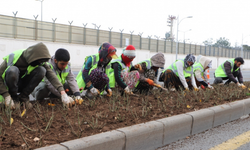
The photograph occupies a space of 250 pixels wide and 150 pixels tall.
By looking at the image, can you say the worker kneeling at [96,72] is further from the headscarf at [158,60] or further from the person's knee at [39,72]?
the headscarf at [158,60]

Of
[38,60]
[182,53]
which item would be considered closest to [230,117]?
[38,60]

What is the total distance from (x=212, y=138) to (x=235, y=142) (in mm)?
273

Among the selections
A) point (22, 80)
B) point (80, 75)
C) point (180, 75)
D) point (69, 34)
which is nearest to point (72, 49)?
point (69, 34)

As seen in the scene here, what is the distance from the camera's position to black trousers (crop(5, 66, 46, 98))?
3176 mm

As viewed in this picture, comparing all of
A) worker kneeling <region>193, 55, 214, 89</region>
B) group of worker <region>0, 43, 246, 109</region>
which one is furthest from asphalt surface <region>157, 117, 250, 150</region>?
worker kneeling <region>193, 55, 214, 89</region>

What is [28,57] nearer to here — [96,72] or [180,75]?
[96,72]

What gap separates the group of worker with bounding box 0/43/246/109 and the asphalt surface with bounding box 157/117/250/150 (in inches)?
64.4

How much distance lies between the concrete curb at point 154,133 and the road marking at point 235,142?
45 cm

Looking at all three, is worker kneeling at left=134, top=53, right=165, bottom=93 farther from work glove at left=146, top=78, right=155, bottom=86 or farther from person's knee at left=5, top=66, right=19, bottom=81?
person's knee at left=5, top=66, right=19, bottom=81

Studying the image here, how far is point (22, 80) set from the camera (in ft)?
11.8

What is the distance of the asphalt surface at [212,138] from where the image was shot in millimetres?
2822

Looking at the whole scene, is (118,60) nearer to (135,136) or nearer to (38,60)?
(38,60)

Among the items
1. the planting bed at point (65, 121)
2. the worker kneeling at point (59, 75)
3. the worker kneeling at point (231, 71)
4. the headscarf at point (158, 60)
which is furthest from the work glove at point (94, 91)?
the worker kneeling at point (231, 71)

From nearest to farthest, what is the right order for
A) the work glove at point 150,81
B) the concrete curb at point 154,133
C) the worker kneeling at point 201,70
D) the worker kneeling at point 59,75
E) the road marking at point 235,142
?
1. the concrete curb at point 154,133
2. the road marking at point 235,142
3. the worker kneeling at point 59,75
4. the work glove at point 150,81
5. the worker kneeling at point 201,70
